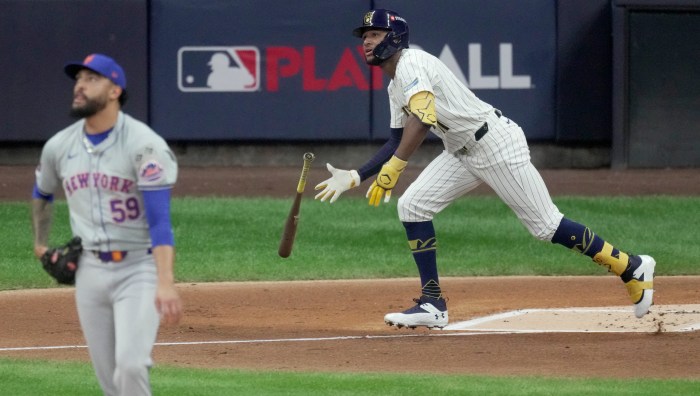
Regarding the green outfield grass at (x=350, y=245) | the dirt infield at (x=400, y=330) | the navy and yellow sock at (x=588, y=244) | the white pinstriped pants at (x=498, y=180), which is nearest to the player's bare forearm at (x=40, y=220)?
the green outfield grass at (x=350, y=245)

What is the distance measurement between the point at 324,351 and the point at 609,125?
11424mm

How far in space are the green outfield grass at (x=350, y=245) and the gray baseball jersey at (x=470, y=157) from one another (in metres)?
1.55

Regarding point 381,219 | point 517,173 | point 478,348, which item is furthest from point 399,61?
point 381,219

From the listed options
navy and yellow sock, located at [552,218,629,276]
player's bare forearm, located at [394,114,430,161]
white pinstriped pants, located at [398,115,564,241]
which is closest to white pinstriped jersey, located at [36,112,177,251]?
player's bare forearm, located at [394,114,430,161]

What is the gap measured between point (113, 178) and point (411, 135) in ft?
9.72

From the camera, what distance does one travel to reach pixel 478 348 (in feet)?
26.6

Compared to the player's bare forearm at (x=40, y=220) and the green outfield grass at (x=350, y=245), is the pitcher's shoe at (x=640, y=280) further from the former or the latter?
the player's bare forearm at (x=40, y=220)

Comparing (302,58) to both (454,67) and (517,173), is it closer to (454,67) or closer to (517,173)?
(454,67)

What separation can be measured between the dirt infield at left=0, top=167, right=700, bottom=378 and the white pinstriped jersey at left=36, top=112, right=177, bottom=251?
2.32 m

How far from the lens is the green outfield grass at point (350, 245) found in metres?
7.38

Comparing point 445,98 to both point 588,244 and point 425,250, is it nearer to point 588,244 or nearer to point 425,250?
point 425,250

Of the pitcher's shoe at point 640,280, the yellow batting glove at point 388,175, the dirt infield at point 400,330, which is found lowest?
the dirt infield at point 400,330

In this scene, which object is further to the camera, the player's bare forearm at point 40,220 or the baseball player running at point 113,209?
the player's bare forearm at point 40,220

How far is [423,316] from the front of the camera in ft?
28.3
